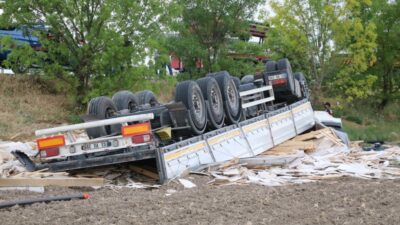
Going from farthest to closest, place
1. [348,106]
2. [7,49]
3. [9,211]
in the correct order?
[348,106] < [7,49] < [9,211]

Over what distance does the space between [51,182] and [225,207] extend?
2.87 metres

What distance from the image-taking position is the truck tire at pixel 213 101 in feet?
32.7

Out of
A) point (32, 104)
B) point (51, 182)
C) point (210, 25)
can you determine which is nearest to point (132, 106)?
point (51, 182)

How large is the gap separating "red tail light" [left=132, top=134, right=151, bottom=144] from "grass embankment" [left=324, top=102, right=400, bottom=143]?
19.0 metres

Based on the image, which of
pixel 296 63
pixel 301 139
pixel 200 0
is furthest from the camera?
pixel 296 63

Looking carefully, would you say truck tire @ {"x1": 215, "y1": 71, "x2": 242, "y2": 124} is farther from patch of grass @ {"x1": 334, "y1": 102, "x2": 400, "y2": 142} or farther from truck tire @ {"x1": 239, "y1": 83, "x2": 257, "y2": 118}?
patch of grass @ {"x1": 334, "y1": 102, "x2": 400, "y2": 142}

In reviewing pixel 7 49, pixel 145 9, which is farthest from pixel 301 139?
pixel 7 49

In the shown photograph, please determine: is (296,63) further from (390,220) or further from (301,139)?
(390,220)

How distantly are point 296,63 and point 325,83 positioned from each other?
2.22 metres

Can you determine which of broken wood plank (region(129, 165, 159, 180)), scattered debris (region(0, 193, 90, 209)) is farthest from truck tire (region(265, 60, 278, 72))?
scattered debris (region(0, 193, 90, 209))

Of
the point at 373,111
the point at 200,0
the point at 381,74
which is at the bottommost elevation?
the point at 373,111

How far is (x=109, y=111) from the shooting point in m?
10.1

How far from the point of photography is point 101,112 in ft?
32.3

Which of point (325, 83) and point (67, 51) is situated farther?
point (325, 83)
